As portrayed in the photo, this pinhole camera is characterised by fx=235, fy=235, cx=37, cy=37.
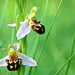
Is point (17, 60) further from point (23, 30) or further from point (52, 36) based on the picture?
point (52, 36)

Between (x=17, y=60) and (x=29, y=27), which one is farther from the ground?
(x=29, y=27)

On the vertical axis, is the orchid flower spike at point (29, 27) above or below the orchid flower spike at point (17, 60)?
above

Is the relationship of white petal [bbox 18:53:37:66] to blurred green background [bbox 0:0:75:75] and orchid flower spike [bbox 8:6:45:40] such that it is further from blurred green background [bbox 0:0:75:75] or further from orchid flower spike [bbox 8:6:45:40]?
blurred green background [bbox 0:0:75:75]

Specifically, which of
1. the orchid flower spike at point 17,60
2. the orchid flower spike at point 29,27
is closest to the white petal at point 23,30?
the orchid flower spike at point 29,27

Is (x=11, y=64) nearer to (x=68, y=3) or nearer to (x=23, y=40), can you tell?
(x=23, y=40)

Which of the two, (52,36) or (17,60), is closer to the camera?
(17,60)

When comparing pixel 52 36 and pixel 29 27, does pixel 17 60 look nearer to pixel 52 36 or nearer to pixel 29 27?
pixel 29 27

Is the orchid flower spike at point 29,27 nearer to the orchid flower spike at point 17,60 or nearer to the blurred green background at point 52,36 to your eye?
the orchid flower spike at point 17,60

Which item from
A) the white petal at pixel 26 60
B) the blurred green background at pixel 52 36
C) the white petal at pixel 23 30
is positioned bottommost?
the blurred green background at pixel 52 36

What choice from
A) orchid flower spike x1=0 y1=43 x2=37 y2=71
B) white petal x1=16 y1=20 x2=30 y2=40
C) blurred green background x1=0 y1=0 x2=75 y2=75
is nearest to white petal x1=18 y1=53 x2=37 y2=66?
orchid flower spike x1=0 y1=43 x2=37 y2=71

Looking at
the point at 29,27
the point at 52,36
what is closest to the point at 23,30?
the point at 29,27

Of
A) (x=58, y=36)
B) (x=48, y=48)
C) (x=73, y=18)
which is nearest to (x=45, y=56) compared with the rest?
(x=48, y=48)

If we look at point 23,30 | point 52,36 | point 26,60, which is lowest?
point 52,36
